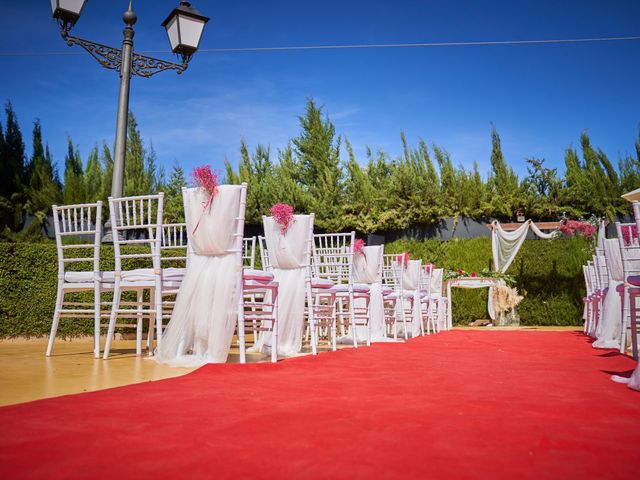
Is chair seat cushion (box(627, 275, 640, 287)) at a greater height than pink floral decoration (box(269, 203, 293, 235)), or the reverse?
pink floral decoration (box(269, 203, 293, 235))

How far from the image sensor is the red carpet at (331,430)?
1327mm

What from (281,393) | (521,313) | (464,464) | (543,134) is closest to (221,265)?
(281,393)

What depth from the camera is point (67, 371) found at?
328 centimetres

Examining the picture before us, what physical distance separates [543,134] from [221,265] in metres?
12.5

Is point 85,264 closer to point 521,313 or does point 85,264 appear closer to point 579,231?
point 521,313

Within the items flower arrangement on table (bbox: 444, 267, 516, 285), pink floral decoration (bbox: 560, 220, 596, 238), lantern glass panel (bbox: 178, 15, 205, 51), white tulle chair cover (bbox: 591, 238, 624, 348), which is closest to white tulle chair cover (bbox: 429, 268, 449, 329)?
flower arrangement on table (bbox: 444, 267, 516, 285)

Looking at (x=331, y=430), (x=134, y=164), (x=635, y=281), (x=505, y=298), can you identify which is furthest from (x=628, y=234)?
(x=134, y=164)

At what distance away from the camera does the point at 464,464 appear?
1.36 meters

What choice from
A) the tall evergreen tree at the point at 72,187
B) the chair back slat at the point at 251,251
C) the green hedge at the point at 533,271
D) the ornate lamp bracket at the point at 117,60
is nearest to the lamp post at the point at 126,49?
the ornate lamp bracket at the point at 117,60

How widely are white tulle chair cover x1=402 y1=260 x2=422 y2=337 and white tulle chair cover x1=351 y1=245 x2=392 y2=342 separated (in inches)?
61.8

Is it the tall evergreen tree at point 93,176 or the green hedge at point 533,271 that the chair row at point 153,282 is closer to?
the green hedge at point 533,271

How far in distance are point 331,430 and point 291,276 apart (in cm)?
298

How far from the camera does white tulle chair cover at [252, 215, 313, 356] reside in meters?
4.60

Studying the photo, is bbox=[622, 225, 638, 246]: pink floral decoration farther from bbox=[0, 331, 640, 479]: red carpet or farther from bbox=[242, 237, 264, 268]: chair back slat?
bbox=[242, 237, 264, 268]: chair back slat
